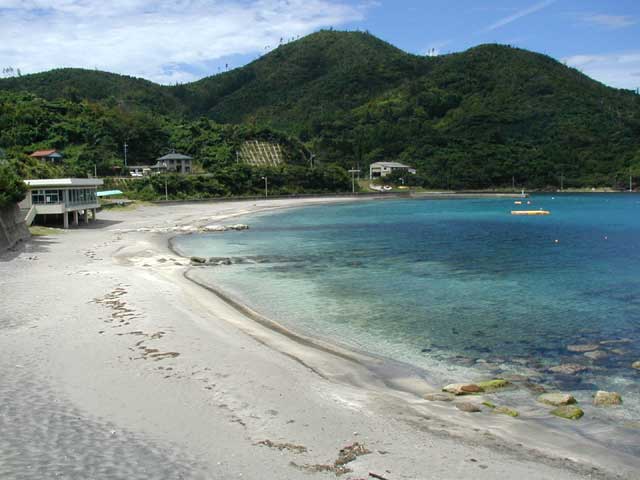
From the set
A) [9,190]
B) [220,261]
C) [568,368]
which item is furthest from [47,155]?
[568,368]

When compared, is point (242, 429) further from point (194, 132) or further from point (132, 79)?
point (132, 79)

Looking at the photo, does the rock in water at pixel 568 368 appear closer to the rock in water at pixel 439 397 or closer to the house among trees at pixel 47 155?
the rock in water at pixel 439 397

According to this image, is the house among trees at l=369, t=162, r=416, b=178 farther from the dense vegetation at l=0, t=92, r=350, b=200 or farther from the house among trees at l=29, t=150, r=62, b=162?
the house among trees at l=29, t=150, r=62, b=162

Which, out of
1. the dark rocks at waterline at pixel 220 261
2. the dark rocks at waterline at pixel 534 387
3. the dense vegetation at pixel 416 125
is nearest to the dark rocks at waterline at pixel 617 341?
the dark rocks at waterline at pixel 534 387

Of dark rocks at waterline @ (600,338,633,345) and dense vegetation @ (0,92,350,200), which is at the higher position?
dense vegetation @ (0,92,350,200)

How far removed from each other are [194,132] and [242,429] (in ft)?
373

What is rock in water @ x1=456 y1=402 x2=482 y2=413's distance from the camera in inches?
362

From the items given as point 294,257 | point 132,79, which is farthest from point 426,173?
point 132,79

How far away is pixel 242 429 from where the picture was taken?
26.0ft

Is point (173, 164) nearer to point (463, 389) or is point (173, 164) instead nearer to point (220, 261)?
point (220, 261)

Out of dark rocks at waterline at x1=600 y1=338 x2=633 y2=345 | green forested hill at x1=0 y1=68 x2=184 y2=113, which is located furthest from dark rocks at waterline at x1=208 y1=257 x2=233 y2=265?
green forested hill at x1=0 y1=68 x2=184 y2=113

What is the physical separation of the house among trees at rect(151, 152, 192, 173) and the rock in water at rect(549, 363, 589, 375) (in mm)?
88598

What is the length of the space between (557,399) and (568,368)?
98.1 inches

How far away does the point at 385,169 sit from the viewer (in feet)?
422
